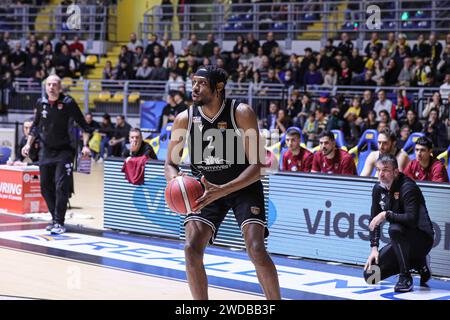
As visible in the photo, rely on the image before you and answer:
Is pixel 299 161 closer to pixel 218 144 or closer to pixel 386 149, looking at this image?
pixel 386 149

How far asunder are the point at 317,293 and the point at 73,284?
2292 millimetres

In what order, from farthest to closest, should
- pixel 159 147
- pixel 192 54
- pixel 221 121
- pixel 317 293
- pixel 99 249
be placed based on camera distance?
pixel 192 54, pixel 159 147, pixel 99 249, pixel 317 293, pixel 221 121

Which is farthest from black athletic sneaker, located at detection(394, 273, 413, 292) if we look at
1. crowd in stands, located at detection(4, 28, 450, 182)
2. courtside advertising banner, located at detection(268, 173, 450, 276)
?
crowd in stands, located at detection(4, 28, 450, 182)

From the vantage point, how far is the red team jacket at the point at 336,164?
1077 cm

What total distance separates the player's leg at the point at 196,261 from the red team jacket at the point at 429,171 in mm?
4234

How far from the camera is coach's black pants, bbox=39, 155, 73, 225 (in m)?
10.9

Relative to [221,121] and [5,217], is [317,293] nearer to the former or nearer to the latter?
[221,121]

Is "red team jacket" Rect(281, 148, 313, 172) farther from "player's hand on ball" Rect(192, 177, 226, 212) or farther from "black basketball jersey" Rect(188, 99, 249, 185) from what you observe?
"player's hand on ball" Rect(192, 177, 226, 212)

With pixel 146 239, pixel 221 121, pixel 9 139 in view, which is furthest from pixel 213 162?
pixel 9 139

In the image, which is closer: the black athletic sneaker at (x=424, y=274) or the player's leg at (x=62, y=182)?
the black athletic sneaker at (x=424, y=274)

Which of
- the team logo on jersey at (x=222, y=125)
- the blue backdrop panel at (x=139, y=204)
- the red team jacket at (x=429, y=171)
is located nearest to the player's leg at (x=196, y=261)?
the team logo on jersey at (x=222, y=125)

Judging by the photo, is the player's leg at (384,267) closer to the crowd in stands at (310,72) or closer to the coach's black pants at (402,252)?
the coach's black pants at (402,252)

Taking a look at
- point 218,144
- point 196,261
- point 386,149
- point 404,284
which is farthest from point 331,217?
point 196,261
